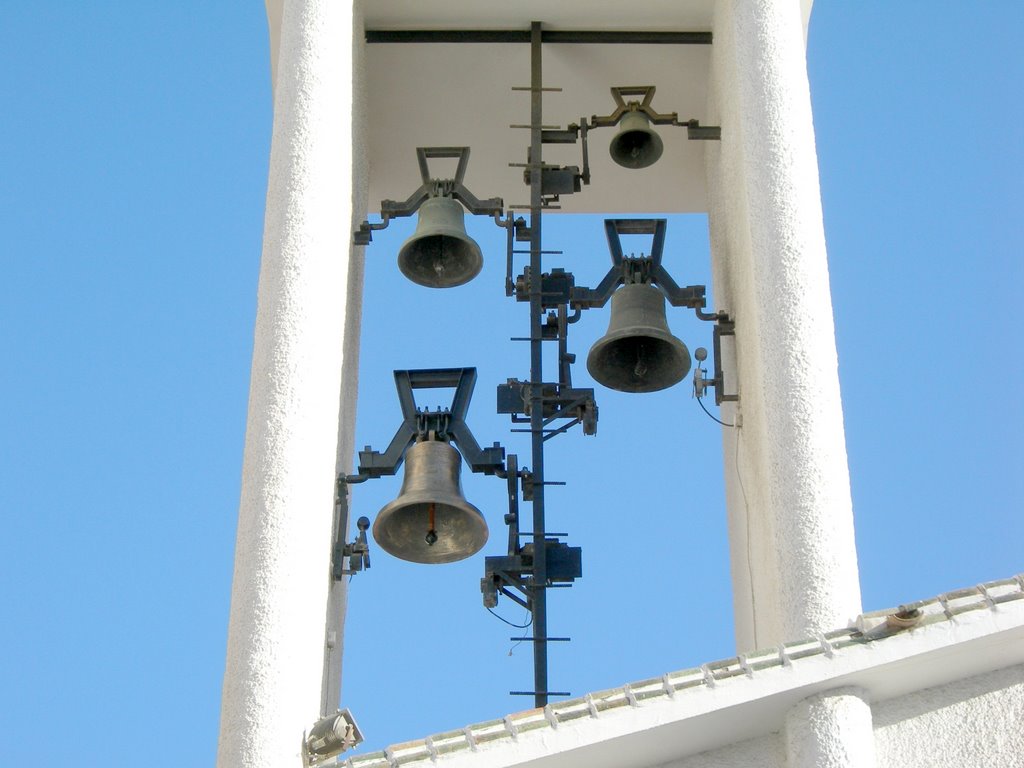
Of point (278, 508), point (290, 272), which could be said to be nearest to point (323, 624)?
point (278, 508)

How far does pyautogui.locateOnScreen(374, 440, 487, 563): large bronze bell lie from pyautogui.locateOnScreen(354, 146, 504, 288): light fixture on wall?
1798 millimetres

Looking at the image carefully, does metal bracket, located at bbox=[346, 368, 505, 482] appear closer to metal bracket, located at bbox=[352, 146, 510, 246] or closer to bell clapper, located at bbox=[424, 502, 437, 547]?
bell clapper, located at bbox=[424, 502, 437, 547]

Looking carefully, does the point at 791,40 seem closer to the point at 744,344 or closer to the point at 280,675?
the point at 744,344

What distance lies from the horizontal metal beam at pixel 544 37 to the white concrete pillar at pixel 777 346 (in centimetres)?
43

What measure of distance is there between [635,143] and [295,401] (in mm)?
4409

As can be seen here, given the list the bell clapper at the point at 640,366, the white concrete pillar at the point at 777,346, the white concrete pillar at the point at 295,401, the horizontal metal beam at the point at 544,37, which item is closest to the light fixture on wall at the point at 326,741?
the white concrete pillar at the point at 295,401

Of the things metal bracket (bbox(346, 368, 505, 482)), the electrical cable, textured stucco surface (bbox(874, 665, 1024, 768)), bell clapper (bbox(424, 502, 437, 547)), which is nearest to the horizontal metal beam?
metal bracket (bbox(346, 368, 505, 482))

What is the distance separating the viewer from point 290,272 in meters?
12.2

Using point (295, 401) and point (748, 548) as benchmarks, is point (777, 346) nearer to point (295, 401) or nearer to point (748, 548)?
point (748, 548)

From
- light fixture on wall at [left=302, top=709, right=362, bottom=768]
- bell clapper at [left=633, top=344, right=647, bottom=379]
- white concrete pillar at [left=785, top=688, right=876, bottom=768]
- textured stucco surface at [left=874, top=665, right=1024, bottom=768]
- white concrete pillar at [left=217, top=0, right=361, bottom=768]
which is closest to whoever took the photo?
textured stucco surface at [left=874, top=665, right=1024, bottom=768]

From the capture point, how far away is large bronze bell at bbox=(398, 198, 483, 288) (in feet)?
48.2

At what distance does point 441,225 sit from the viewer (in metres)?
14.6

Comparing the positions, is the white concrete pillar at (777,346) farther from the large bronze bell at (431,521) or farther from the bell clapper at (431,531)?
the bell clapper at (431,531)

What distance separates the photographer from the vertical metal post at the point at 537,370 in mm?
12625
